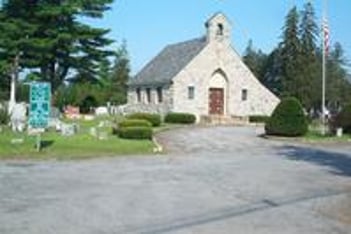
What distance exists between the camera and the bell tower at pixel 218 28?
203ft

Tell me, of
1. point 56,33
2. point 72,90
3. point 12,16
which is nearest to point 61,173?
point 56,33

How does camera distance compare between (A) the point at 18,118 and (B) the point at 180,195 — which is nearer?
(B) the point at 180,195

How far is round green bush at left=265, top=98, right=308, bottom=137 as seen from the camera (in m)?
41.4

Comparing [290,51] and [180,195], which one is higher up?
[290,51]

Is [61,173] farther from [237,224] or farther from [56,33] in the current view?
[56,33]

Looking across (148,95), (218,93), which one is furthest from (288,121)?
(148,95)

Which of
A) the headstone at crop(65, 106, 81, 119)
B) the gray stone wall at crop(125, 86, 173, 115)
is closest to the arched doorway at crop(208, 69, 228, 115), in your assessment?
the gray stone wall at crop(125, 86, 173, 115)

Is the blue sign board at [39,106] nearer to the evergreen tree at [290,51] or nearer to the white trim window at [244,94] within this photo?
the white trim window at [244,94]

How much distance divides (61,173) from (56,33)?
28.9 meters

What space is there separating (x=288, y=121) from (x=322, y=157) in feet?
38.0

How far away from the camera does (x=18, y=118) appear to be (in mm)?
40062

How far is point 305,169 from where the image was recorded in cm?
2433

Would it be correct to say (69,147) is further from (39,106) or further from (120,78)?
(120,78)

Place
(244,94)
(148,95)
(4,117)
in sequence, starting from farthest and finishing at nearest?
(148,95)
(244,94)
(4,117)
